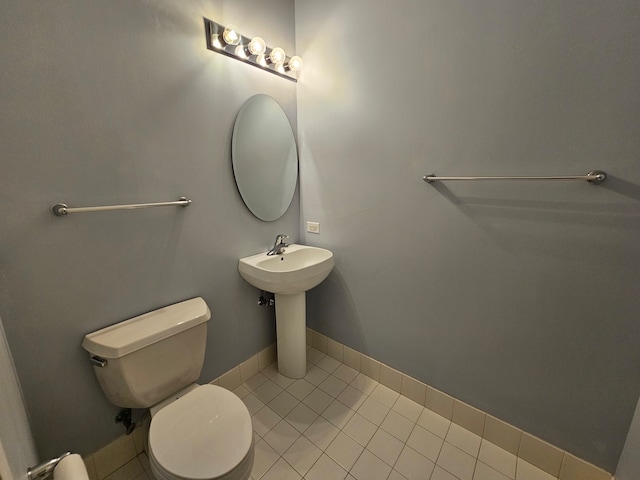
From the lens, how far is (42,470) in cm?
52

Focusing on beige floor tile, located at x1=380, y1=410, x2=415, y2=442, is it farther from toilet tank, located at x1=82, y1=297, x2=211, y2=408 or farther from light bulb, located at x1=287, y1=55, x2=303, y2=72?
light bulb, located at x1=287, y1=55, x2=303, y2=72

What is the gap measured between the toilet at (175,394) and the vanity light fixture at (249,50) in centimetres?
132

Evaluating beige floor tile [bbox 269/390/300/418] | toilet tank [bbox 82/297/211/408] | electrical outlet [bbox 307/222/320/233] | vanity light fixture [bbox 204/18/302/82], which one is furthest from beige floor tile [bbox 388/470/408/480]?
vanity light fixture [bbox 204/18/302/82]

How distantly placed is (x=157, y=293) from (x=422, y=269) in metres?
1.35

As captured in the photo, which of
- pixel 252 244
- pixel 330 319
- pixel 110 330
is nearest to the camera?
pixel 110 330

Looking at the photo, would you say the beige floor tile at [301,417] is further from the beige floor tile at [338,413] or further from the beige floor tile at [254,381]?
the beige floor tile at [254,381]

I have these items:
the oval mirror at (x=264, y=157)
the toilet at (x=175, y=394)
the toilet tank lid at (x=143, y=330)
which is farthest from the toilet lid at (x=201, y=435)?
the oval mirror at (x=264, y=157)

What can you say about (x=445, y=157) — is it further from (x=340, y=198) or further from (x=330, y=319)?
(x=330, y=319)

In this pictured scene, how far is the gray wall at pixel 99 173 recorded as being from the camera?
35.5 inches

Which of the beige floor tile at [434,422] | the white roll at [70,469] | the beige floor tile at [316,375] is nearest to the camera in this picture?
the white roll at [70,469]

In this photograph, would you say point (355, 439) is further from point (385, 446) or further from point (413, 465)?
point (413, 465)

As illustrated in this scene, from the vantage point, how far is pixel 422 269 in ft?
4.69

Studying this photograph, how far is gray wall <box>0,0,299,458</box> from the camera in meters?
0.90

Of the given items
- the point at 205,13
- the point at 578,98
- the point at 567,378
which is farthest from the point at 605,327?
the point at 205,13
